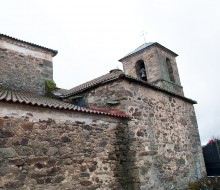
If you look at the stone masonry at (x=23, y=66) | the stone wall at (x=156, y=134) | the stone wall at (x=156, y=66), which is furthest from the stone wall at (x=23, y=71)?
the stone wall at (x=156, y=66)

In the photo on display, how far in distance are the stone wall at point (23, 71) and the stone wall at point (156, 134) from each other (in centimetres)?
251

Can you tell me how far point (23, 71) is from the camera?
9625mm

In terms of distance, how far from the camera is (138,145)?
7.35 metres

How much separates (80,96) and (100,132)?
256cm

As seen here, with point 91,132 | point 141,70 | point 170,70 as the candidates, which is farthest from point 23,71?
point 170,70

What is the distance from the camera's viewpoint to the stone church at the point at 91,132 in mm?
5084

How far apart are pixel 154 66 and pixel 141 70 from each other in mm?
1063

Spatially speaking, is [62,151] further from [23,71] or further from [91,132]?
[23,71]

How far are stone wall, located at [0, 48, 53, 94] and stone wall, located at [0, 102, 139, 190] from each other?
424cm

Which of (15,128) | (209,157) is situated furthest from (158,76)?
(15,128)

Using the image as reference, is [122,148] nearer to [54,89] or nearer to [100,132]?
[100,132]

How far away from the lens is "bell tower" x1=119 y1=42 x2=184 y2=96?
509 inches

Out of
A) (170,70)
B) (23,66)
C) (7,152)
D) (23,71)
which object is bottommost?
(7,152)

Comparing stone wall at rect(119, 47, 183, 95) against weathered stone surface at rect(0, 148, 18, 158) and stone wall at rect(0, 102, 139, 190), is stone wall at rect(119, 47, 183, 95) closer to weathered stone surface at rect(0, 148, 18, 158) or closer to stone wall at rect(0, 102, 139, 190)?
stone wall at rect(0, 102, 139, 190)
